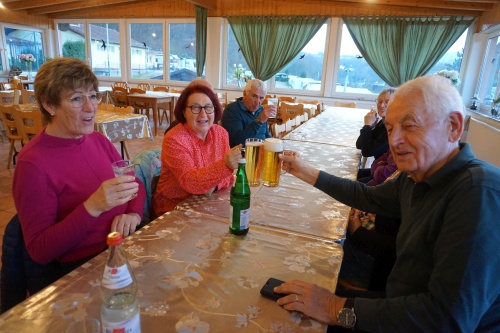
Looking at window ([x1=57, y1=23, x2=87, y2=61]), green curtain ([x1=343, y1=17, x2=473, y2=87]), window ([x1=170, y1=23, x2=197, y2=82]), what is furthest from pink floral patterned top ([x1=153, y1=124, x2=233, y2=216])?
window ([x1=57, y1=23, x2=87, y2=61])

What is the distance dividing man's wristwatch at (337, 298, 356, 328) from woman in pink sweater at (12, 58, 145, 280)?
757 millimetres

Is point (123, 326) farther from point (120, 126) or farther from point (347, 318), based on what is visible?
point (120, 126)

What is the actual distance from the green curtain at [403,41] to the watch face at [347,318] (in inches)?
304

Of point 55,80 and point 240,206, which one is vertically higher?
point 55,80

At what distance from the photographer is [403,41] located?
7.48 metres

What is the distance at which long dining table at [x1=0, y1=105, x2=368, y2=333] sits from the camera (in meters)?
Answer: 0.81

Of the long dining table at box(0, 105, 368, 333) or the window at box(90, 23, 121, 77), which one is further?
the window at box(90, 23, 121, 77)

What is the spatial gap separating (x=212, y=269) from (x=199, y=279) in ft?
0.21

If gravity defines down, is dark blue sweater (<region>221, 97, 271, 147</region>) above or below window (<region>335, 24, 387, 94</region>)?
below

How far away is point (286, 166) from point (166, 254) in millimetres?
737

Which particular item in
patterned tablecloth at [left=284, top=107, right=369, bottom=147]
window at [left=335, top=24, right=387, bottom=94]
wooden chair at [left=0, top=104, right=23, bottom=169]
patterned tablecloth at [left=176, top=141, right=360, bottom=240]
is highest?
window at [left=335, top=24, right=387, bottom=94]

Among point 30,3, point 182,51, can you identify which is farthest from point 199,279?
point 30,3

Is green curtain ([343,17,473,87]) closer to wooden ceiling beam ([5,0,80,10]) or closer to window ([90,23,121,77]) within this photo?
window ([90,23,121,77])

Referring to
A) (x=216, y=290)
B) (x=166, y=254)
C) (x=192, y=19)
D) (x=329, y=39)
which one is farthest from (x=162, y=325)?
(x=192, y=19)
